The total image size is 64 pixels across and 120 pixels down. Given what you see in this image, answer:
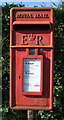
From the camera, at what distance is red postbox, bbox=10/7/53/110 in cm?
304

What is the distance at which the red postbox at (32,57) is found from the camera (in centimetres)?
304

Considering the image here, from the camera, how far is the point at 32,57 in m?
3.04

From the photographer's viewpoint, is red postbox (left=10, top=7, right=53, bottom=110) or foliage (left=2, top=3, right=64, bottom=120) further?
foliage (left=2, top=3, right=64, bottom=120)

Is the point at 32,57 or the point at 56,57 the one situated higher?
the point at 32,57

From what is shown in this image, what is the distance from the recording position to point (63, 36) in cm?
429

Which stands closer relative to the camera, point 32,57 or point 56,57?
point 32,57

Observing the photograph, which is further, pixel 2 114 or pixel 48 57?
pixel 2 114

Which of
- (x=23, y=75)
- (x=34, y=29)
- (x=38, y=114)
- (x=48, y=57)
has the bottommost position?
(x=38, y=114)

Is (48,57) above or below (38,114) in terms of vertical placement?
above

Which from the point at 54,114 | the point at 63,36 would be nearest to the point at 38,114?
the point at 54,114

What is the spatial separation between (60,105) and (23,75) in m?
1.46

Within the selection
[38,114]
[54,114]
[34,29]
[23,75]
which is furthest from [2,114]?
[34,29]

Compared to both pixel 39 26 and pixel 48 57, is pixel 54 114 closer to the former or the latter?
pixel 48 57

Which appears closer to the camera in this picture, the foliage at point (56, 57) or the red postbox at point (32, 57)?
the red postbox at point (32, 57)
